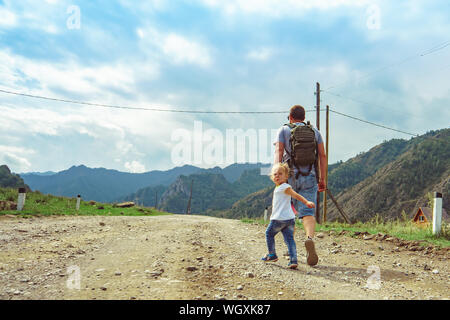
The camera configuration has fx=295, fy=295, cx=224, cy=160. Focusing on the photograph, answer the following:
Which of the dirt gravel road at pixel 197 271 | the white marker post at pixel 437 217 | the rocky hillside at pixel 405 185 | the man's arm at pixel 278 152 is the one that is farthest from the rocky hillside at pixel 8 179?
the white marker post at pixel 437 217

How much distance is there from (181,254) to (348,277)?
7.78 feet

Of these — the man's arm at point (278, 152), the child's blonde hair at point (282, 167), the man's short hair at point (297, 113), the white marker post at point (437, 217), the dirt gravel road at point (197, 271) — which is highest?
the man's short hair at point (297, 113)

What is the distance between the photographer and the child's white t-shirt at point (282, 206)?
161 inches

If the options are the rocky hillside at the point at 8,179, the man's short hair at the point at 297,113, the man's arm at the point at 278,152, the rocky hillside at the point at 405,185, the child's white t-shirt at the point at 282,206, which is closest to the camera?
the child's white t-shirt at the point at 282,206

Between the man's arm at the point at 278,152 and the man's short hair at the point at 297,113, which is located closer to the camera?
the man's arm at the point at 278,152

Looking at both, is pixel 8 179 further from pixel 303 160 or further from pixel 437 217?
pixel 437 217

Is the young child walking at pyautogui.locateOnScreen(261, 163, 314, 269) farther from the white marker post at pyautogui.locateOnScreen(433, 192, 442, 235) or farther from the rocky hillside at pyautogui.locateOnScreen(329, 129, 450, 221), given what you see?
the rocky hillside at pyautogui.locateOnScreen(329, 129, 450, 221)

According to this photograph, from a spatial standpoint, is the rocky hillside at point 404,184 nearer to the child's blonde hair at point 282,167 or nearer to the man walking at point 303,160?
the man walking at point 303,160

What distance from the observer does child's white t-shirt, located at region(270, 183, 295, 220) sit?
4090 millimetres

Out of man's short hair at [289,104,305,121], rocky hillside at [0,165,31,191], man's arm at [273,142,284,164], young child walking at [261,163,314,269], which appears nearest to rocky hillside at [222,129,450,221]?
rocky hillside at [0,165,31,191]

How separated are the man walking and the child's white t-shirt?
366mm

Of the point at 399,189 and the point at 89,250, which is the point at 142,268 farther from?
the point at 399,189

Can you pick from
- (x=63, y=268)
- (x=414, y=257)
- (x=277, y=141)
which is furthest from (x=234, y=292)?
(x=414, y=257)

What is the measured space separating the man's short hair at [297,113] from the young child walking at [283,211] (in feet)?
3.30
